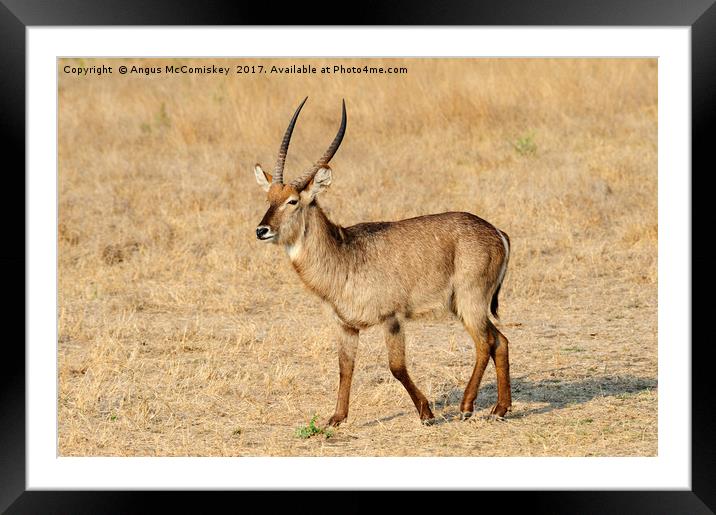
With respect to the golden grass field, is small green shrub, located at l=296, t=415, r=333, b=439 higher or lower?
lower

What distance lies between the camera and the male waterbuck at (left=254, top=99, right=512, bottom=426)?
7.23 meters

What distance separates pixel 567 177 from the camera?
43.0ft

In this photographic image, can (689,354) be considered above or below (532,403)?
above

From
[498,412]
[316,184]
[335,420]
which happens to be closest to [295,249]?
[316,184]

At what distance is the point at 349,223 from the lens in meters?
12.4

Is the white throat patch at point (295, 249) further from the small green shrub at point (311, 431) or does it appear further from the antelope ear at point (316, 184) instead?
the small green shrub at point (311, 431)

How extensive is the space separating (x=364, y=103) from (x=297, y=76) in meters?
1.68

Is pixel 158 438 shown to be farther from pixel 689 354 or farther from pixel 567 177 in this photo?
pixel 567 177

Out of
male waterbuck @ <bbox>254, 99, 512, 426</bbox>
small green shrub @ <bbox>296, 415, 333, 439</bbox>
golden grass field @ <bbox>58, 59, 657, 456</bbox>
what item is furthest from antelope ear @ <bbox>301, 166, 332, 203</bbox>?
golden grass field @ <bbox>58, 59, 657, 456</bbox>

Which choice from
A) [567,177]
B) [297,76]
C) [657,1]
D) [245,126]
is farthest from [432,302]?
[297,76]

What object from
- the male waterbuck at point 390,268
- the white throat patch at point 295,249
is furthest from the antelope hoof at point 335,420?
the white throat patch at point 295,249

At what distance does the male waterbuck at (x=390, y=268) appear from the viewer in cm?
723

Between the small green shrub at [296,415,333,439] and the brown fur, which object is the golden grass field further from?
the brown fur

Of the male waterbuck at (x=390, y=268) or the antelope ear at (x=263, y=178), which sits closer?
the male waterbuck at (x=390, y=268)
